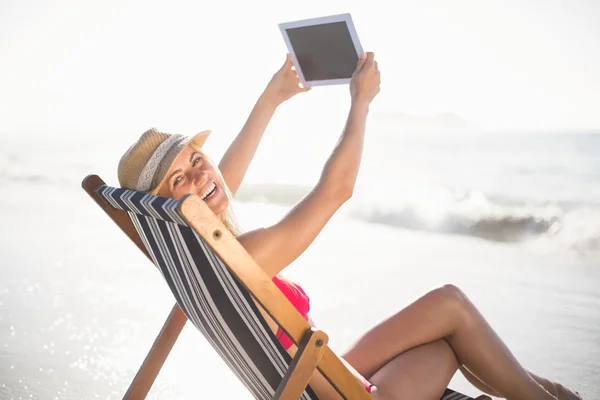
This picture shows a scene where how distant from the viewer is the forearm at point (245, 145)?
2770mm

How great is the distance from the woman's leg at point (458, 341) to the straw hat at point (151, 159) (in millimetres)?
905

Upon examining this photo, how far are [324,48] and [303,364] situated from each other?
3.53 feet

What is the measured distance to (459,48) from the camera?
13.6 m

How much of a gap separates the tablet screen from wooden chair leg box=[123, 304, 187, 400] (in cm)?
98

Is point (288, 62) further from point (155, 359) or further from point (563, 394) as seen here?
point (563, 394)

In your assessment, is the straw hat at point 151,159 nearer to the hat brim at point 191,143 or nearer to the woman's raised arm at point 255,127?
the hat brim at point 191,143

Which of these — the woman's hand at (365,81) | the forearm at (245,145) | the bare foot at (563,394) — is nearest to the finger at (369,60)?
the woman's hand at (365,81)

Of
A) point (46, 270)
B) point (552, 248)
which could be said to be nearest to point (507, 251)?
point (552, 248)

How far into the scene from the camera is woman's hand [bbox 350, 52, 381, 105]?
84.2 inches

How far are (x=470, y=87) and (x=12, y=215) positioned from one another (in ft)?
28.2

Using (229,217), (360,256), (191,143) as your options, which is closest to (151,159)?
(191,143)

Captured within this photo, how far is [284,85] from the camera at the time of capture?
9.04 ft

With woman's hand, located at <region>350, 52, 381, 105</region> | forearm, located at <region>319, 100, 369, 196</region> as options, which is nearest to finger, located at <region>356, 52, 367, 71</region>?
woman's hand, located at <region>350, 52, 381, 105</region>

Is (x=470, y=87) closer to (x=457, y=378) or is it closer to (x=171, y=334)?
(x=457, y=378)
